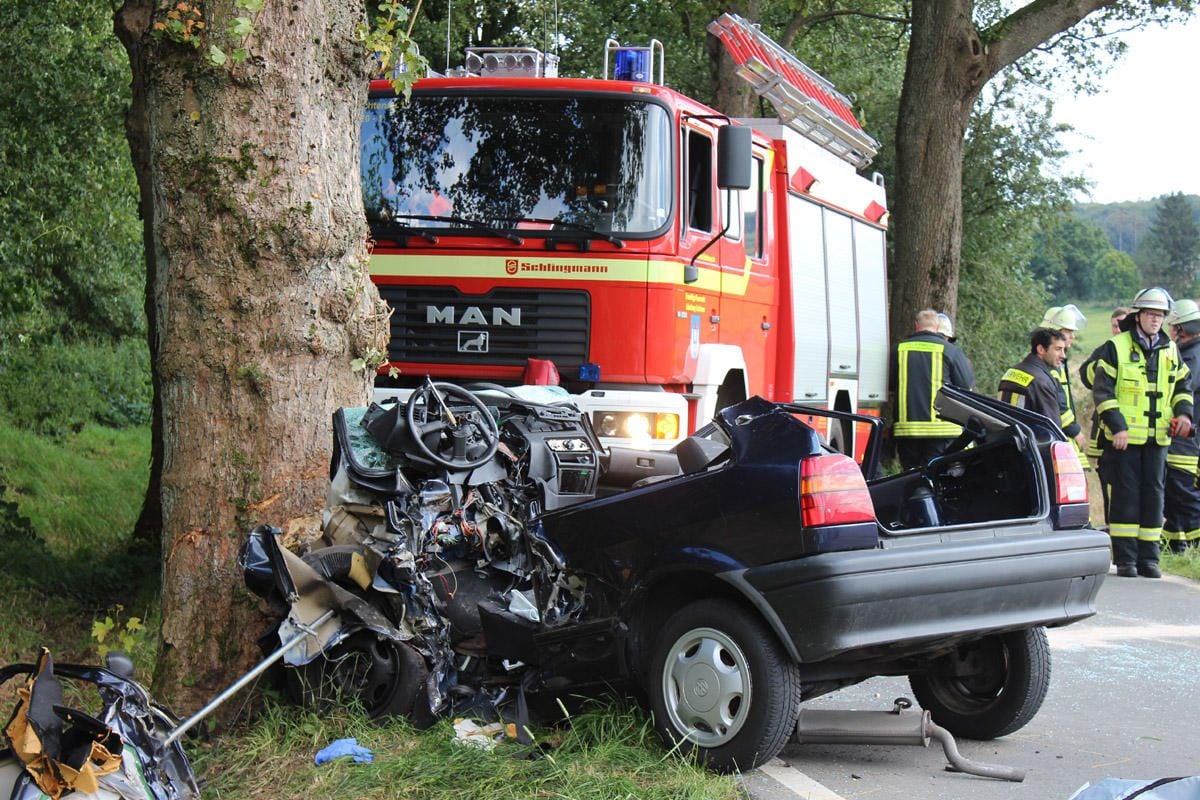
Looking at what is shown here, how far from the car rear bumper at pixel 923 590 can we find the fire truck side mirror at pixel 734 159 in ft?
12.3

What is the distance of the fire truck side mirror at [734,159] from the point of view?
830 cm

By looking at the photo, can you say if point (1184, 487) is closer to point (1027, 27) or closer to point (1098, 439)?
point (1098, 439)

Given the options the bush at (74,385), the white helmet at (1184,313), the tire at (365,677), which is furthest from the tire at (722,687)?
the bush at (74,385)

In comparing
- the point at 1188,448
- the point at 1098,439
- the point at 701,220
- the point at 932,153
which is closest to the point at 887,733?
the point at 701,220

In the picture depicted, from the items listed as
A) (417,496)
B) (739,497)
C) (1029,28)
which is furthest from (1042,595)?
(1029,28)

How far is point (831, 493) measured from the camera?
447cm

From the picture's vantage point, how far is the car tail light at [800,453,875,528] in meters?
4.45

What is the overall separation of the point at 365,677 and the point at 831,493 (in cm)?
185

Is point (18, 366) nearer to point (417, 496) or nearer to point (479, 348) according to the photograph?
point (479, 348)

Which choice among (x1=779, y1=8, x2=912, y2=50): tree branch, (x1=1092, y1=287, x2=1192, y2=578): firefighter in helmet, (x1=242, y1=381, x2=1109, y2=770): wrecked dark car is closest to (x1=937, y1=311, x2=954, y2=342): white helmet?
(x1=1092, y1=287, x2=1192, y2=578): firefighter in helmet

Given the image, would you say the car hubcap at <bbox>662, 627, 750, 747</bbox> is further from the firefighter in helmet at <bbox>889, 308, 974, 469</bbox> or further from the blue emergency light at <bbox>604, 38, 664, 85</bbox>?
the firefighter in helmet at <bbox>889, 308, 974, 469</bbox>

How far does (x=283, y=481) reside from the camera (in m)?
5.45

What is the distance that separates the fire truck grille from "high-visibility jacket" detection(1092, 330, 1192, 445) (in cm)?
451

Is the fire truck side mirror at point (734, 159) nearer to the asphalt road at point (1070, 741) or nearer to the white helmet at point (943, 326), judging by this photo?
the asphalt road at point (1070, 741)
